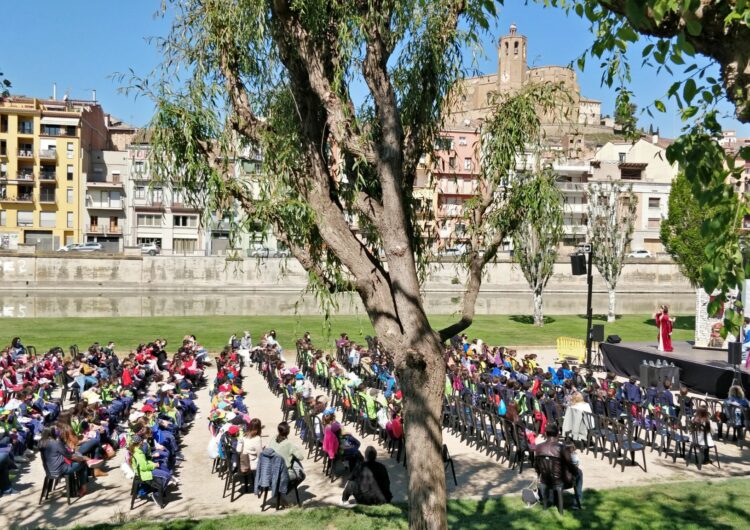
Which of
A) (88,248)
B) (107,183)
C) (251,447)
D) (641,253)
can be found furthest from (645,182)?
(251,447)

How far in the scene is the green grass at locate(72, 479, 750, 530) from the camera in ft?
30.6

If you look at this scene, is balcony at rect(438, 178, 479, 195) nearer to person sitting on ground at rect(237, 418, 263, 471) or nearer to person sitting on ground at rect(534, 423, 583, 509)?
person sitting on ground at rect(534, 423, 583, 509)

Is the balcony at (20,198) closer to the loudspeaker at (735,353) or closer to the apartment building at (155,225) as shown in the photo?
the apartment building at (155,225)

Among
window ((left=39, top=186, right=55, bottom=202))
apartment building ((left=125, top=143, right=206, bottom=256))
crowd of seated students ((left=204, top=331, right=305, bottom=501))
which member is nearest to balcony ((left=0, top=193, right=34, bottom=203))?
window ((left=39, top=186, right=55, bottom=202))

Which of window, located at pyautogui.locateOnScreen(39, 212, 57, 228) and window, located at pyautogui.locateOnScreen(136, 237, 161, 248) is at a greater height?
window, located at pyautogui.locateOnScreen(39, 212, 57, 228)

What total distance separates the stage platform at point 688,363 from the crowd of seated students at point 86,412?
Result: 524 inches

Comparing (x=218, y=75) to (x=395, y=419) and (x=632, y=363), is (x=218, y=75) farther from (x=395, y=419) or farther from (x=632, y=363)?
(x=632, y=363)

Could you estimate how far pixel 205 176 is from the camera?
723cm

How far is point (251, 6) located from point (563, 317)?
38469 millimetres

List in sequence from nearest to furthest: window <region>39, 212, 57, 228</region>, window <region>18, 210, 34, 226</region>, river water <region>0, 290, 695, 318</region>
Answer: river water <region>0, 290, 695, 318</region>
window <region>18, 210, 34, 226</region>
window <region>39, 212, 57, 228</region>

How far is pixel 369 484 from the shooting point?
1027 centimetres

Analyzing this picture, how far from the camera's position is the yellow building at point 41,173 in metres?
71.9

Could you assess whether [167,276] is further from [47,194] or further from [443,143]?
[443,143]

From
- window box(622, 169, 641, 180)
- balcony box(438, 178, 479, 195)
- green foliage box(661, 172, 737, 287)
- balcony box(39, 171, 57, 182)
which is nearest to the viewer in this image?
balcony box(438, 178, 479, 195)
